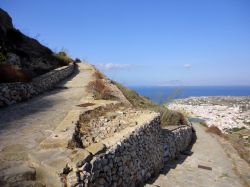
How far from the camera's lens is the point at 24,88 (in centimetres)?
1339

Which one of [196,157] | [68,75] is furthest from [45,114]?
[68,75]

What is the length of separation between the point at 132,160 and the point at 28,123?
10.6ft

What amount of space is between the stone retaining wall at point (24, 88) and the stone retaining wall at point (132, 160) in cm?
573

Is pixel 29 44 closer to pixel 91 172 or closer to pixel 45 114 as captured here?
pixel 45 114

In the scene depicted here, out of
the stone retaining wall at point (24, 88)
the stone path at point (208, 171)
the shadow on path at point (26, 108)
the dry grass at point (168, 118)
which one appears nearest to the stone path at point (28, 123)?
the shadow on path at point (26, 108)

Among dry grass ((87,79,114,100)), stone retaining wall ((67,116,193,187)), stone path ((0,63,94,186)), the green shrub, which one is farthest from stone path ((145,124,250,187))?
the green shrub

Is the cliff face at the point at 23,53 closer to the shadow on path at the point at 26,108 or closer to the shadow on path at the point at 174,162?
the shadow on path at the point at 26,108

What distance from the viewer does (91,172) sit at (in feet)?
19.9

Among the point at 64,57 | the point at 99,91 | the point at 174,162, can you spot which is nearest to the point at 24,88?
the point at 99,91

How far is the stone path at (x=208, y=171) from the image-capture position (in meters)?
10.2

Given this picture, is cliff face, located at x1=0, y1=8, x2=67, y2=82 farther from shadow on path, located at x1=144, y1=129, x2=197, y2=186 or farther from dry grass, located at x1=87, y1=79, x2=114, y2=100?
shadow on path, located at x1=144, y1=129, x2=197, y2=186

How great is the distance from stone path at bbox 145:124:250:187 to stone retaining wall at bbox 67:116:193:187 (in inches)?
18.1

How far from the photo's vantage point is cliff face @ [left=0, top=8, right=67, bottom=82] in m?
17.0

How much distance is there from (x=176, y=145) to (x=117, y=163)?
284 inches
